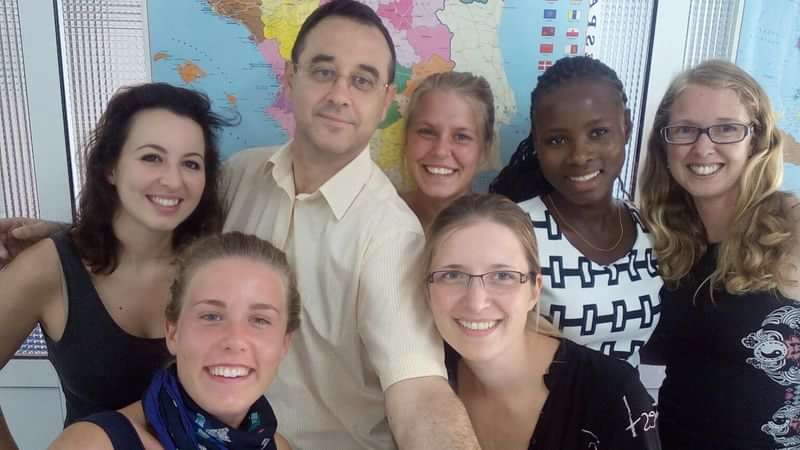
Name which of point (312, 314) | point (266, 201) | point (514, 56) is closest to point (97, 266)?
point (266, 201)

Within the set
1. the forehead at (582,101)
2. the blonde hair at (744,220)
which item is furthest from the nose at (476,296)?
the blonde hair at (744,220)

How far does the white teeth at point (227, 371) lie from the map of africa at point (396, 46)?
105 centimetres

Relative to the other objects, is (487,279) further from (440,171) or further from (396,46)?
(396,46)

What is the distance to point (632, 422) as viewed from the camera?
1312mm

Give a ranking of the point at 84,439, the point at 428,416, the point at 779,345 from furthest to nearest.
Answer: the point at 779,345 → the point at 428,416 → the point at 84,439

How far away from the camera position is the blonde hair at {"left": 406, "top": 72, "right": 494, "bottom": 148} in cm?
184

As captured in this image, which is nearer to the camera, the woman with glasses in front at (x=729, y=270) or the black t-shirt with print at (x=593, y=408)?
the black t-shirt with print at (x=593, y=408)

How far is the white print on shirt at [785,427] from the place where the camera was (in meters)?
1.61

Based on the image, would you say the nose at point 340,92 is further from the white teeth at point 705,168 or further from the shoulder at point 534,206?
the white teeth at point 705,168

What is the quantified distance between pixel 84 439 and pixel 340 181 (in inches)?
32.7

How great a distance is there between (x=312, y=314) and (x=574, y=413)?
716 mm

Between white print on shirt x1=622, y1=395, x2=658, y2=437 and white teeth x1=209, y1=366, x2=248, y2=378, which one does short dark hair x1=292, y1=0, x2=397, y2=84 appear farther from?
white print on shirt x1=622, y1=395, x2=658, y2=437

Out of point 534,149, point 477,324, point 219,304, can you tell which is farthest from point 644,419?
point 219,304

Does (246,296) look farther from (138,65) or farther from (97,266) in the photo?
(138,65)
